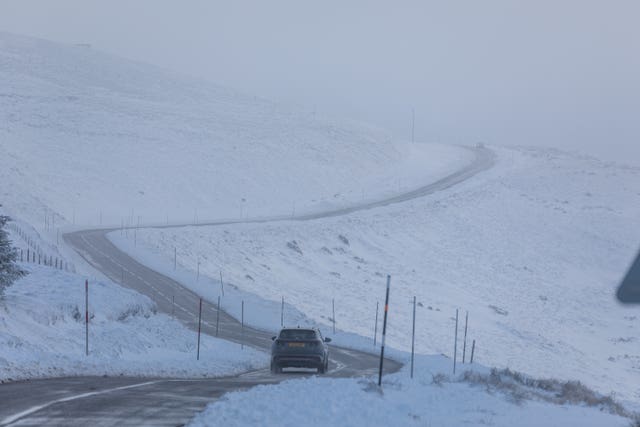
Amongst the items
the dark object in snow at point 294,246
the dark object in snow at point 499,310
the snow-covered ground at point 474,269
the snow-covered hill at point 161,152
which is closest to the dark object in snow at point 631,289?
the snow-covered ground at point 474,269

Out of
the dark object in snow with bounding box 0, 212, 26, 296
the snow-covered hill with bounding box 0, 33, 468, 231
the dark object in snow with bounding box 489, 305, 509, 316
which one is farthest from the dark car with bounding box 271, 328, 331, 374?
the snow-covered hill with bounding box 0, 33, 468, 231

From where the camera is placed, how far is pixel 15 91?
124m

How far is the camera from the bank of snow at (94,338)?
19.9 meters

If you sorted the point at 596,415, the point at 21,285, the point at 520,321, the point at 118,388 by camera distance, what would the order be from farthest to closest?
the point at 520,321, the point at 21,285, the point at 118,388, the point at 596,415

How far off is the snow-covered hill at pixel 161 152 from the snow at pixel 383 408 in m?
60.3

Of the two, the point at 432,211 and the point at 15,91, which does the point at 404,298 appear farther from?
the point at 15,91

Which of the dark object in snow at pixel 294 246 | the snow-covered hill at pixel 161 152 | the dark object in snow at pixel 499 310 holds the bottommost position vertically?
the dark object in snow at pixel 499 310

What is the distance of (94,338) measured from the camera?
78.7ft

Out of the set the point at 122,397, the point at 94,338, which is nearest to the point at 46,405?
the point at 122,397

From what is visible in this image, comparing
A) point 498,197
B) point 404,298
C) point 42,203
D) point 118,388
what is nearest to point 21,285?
point 118,388

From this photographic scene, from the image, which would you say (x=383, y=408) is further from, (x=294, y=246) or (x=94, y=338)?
(x=294, y=246)

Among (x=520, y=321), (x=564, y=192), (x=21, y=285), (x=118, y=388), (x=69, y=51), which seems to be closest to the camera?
(x=118, y=388)

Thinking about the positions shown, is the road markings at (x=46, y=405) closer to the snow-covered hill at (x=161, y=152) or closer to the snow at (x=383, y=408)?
the snow at (x=383, y=408)

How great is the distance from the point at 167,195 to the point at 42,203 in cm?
1804
